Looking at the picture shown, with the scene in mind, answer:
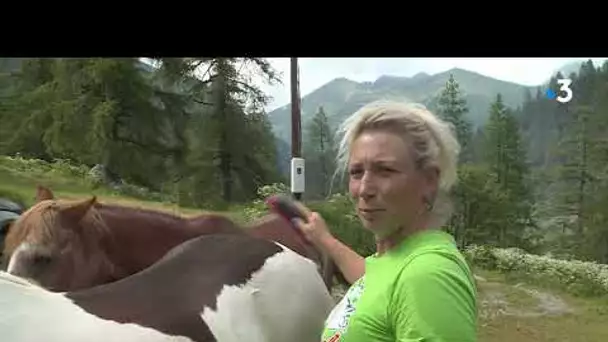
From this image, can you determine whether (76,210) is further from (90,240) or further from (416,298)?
(416,298)

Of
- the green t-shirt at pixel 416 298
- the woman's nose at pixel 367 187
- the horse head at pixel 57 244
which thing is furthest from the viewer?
the horse head at pixel 57 244

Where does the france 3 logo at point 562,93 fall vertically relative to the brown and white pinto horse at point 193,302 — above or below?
above

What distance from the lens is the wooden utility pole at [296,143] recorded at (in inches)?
99.5

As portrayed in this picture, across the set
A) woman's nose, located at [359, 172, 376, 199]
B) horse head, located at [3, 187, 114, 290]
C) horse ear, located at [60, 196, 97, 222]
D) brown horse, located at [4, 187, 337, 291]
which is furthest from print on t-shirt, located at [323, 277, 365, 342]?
horse ear, located at [60, 196, 97, 222]

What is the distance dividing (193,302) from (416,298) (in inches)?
26.2

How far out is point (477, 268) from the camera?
2.67 m

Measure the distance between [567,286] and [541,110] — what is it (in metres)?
0.63

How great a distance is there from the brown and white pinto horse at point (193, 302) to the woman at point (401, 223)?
0.38 metres

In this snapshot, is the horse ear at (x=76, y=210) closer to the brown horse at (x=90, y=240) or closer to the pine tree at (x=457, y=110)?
the brown horse at (x=90, y=240)

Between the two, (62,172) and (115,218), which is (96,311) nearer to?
(115,218)

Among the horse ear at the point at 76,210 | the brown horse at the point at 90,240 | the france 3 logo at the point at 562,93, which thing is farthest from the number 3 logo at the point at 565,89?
the horse ear at the point at 76,210

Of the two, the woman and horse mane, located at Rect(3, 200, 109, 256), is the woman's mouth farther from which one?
horse mane, located at Rect(3, 200, 109, 256)

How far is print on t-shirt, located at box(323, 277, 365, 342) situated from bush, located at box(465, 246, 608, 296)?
71.8 inches
